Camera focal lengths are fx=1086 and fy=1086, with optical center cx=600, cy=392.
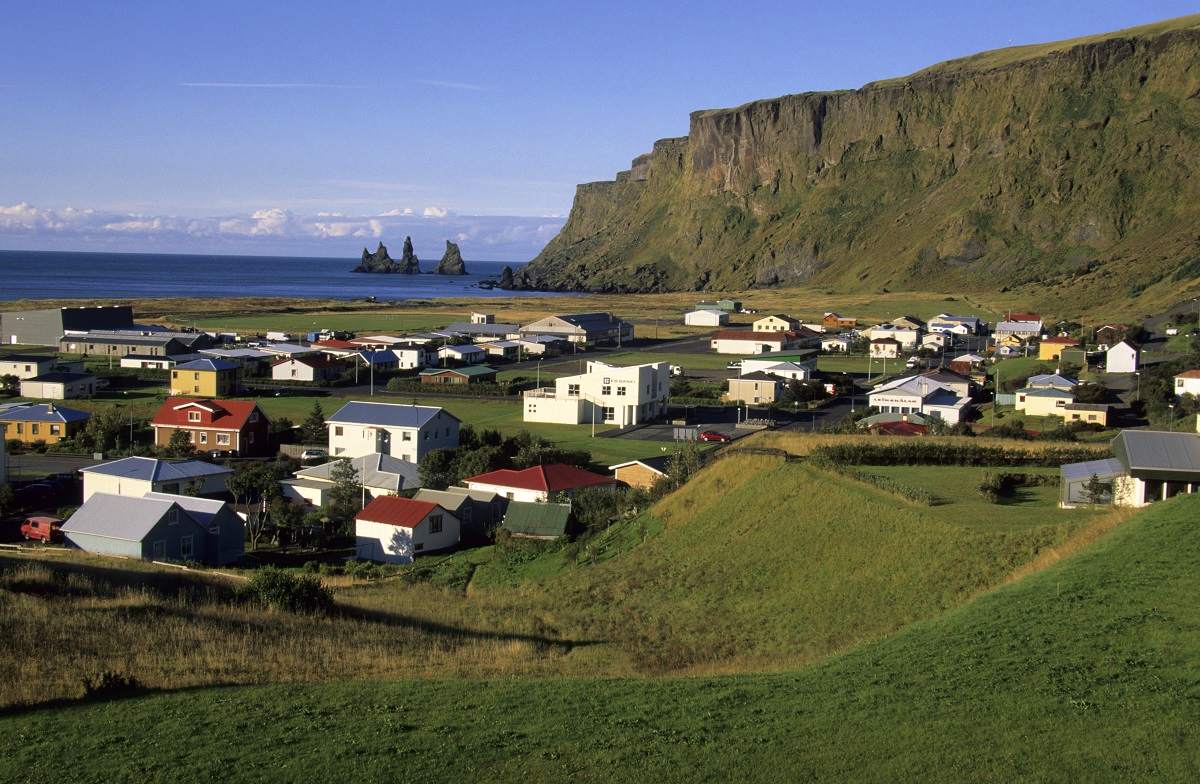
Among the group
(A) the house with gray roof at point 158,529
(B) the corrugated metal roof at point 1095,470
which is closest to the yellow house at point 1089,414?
(B) the corrugated metal roof at point 1095,470

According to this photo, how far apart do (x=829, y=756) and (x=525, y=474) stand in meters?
17.8

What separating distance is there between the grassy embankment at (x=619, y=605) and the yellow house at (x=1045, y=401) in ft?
69.8

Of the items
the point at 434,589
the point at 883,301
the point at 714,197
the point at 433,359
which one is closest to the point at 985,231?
the point at 883,301

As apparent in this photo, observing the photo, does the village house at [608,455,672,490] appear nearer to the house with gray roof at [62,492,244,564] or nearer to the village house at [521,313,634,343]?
the house with gray roof at [62,492,244,564]

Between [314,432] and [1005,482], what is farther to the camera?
[314,432]

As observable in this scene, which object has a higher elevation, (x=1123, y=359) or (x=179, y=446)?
(x=1123, y=359)

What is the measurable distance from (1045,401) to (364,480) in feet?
76.0

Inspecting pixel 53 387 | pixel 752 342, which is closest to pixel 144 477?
pixel 53 387

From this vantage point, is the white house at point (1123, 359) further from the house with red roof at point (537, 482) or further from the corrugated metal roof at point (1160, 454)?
the corrugated metal roof at point (1160, 454)

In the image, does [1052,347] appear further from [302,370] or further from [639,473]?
[639,473]

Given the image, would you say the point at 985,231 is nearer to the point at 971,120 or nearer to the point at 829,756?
the point at 971,120

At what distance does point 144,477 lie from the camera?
24.4m

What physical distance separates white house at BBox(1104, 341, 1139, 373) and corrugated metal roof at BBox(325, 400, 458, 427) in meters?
31.4

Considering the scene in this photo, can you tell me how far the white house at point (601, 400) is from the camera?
124 ft
